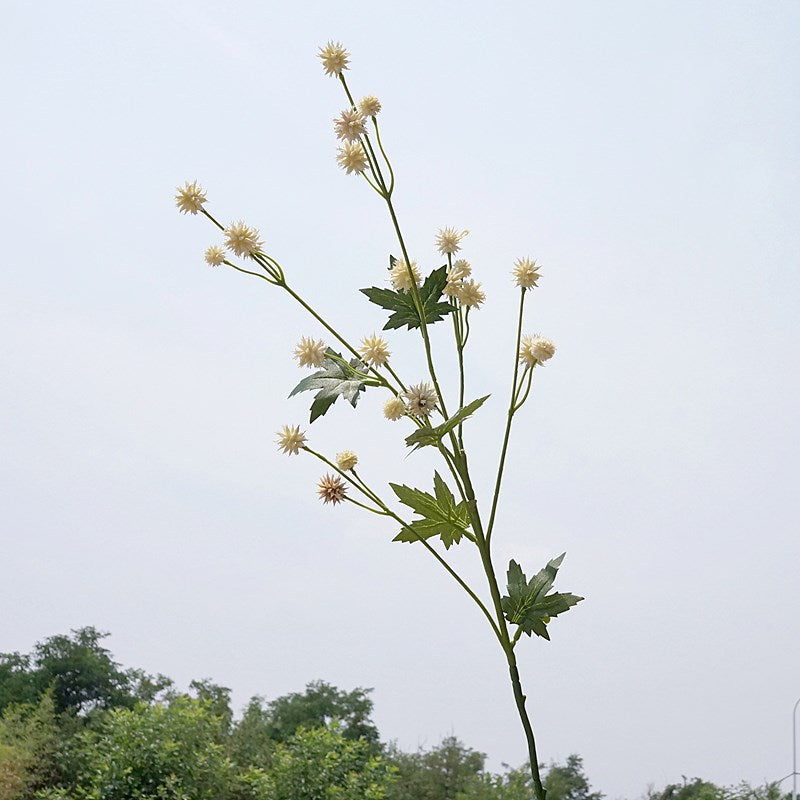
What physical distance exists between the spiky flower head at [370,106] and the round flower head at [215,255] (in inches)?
11.5

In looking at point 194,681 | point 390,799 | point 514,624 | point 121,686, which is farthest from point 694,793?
point 514,624

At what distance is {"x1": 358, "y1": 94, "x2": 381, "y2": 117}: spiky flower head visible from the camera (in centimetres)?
147

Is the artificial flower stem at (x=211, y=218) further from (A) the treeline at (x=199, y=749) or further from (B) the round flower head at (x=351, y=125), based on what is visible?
(A) the treeline at (x=199, y=749)

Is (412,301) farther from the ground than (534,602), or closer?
farther from the ground

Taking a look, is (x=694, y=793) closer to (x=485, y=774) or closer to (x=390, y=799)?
(x=485, y=774)

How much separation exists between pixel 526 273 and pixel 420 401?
0.28 meters

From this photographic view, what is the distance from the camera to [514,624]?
1435mm

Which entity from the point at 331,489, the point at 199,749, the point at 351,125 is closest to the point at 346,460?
the point at 331,489

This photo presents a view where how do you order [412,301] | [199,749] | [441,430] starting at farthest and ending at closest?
[199,749]
[412,301]
[441,430]

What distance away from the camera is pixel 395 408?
4.69ft

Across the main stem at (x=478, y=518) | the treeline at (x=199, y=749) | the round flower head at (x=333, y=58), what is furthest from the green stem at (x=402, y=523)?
the treeline at (x=199, y=749)

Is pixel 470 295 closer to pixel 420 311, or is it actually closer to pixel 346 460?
pixel 420 311

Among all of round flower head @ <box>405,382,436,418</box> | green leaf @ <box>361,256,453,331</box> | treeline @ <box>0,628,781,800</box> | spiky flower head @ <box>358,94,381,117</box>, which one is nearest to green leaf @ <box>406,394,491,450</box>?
round flower head @ <box>405,382,436,418</box>

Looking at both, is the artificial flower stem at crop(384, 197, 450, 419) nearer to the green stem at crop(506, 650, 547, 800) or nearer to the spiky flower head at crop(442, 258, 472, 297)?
the spiky flower head at crop(442, 258, 472, 297)
